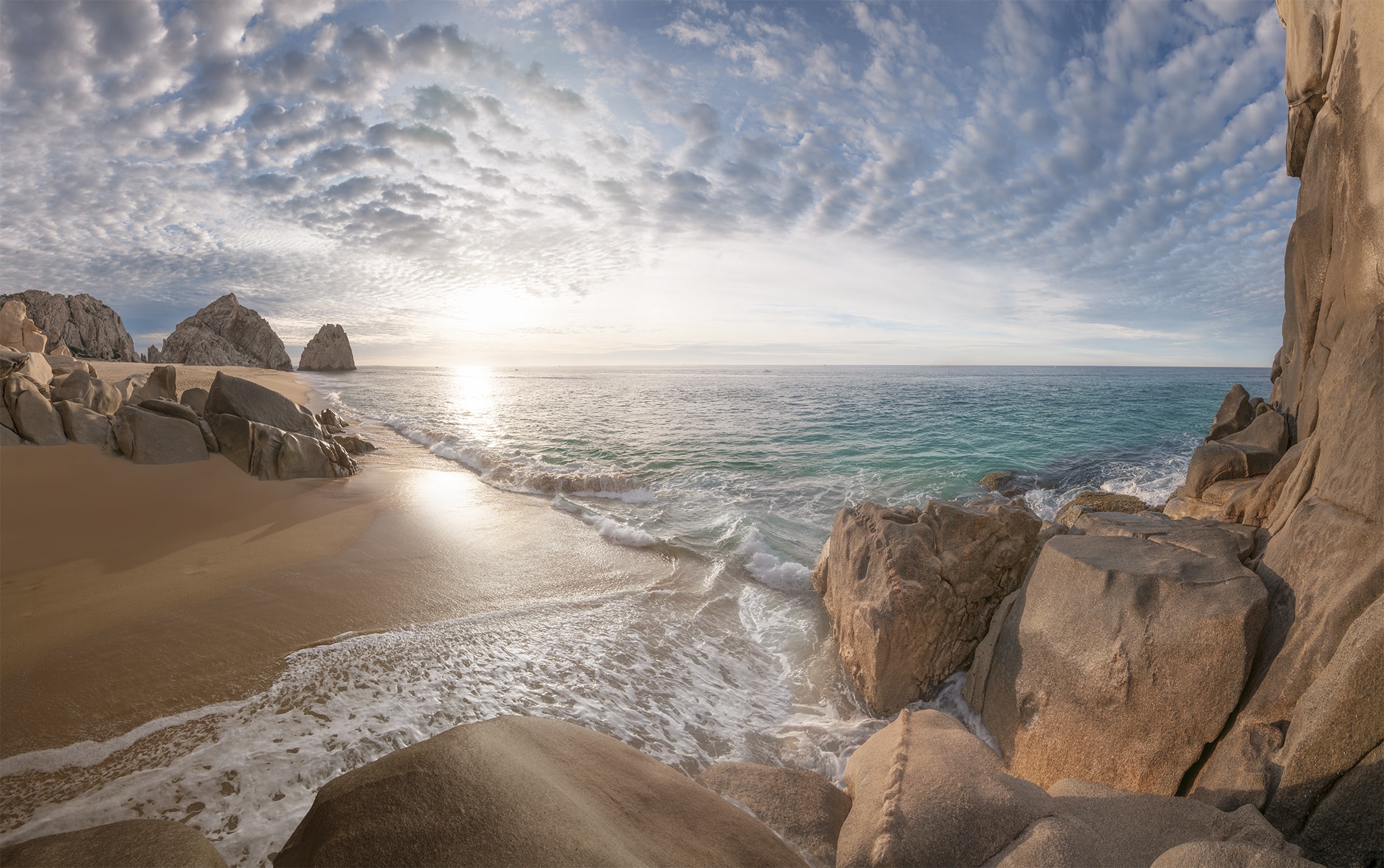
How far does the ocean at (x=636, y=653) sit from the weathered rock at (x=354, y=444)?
228 centimetres

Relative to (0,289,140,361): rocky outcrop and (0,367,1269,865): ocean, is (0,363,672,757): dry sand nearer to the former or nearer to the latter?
(0,367,1269,865): ocean

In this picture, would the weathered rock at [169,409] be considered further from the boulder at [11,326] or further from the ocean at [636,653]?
the boulder at [11,326]

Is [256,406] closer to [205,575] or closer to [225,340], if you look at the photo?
[205,575]

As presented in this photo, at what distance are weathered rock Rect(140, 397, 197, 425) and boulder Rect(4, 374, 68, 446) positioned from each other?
3.49ft

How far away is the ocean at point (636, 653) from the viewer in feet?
10.7

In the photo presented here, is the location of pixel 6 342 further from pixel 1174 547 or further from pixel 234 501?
pixel 1174 547

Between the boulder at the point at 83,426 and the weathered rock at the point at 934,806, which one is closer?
the weathered rock at the point at 934,806

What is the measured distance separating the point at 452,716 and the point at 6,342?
25732 mm

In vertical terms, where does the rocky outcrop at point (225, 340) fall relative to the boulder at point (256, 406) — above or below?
above

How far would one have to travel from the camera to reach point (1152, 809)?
2.97 m

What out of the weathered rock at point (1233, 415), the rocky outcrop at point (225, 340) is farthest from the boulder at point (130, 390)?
the rocky outcrop at point (225, 340)

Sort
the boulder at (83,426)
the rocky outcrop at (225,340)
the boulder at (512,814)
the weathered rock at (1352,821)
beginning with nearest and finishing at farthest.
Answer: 1. the boulder at (512,814)
2. the weathered rock at (1352,821)
3. the boulder at (83,426)
4. the rocky outcrop at (225,340)

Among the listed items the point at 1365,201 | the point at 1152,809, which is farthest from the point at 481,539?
the point at 1365,201

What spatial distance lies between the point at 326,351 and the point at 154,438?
9745cm
